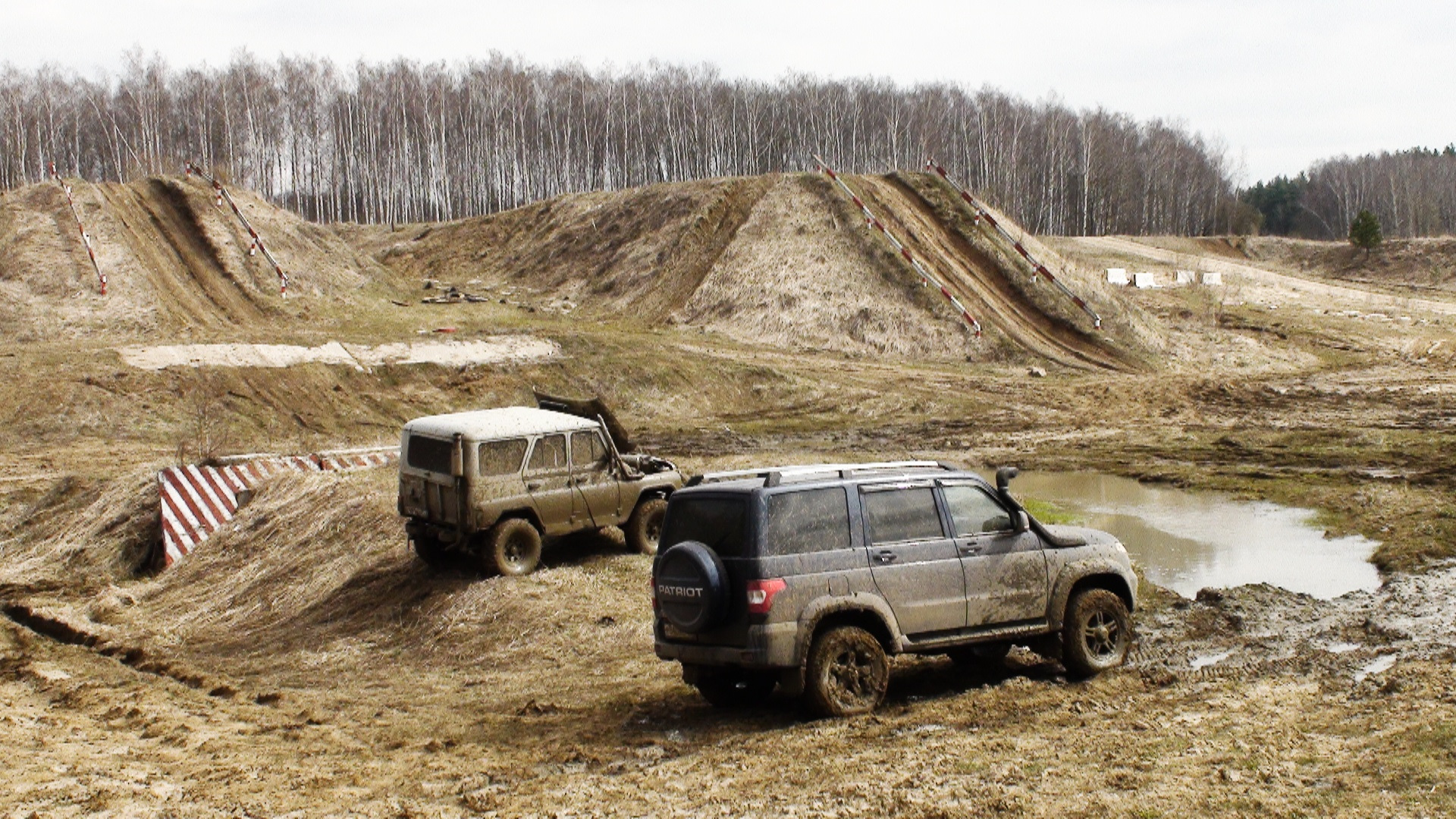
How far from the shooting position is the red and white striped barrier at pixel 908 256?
40562 millimetres

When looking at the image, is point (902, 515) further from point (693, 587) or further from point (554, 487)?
point (554, 487)

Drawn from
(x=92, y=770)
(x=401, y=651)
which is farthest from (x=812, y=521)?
(x=401, y=651)

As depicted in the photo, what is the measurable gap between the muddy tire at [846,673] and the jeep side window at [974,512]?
1.20m

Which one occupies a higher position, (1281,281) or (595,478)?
(1281,281)

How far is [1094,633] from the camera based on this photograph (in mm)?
10039

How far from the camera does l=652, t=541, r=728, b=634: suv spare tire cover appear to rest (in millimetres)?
8844

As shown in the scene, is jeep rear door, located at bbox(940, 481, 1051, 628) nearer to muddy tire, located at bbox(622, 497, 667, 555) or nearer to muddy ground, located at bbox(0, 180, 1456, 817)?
muddy ground, located at bbox(0, 180, 1456, 817)

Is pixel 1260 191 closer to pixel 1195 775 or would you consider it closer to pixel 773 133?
pixel 773 133

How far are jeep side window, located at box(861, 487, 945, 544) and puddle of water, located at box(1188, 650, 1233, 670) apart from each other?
260 cm

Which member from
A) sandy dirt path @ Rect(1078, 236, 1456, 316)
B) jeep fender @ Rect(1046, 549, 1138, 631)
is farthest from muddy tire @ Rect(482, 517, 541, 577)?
sandy dirt path @ Rect(1078, 236, 1456, 316)

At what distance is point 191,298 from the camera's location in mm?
39938

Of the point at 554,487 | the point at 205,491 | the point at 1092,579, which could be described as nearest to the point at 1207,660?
the point at 1092,579

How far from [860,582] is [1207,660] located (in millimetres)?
3504

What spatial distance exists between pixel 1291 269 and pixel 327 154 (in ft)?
191
